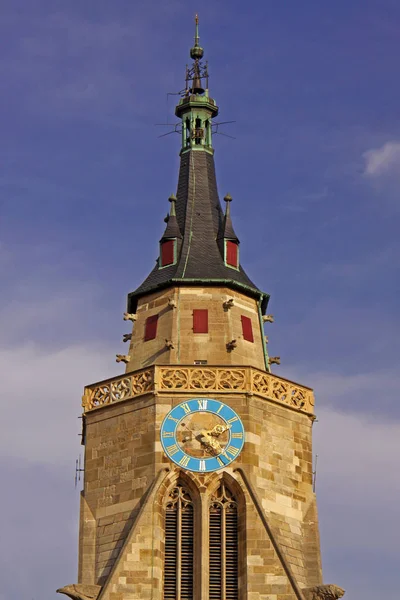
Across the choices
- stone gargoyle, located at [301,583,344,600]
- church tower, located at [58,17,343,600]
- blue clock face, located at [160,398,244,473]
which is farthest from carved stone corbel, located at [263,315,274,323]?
stone gargoyle, located at [301,583,344,600]

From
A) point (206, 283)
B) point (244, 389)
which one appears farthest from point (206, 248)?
point (244, 389)

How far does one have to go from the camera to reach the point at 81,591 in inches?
2311

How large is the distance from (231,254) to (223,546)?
1006 centimetres

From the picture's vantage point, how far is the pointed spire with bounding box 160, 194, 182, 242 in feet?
216

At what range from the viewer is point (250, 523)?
59.8m

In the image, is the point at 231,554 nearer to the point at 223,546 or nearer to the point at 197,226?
the point at 223,546

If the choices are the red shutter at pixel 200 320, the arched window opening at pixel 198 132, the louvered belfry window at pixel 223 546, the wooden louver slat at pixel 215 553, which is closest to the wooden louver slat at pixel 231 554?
the louvered belfry window at pixel 223 546

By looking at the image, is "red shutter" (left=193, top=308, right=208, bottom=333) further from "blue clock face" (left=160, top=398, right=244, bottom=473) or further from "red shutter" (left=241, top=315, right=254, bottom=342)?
"blue clock face" (left=160, top=398, right=244, bottom=473)

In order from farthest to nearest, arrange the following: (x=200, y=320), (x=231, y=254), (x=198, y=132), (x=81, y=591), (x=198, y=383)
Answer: (x=198, y=132), (x=231, y=254), (x=200, y=320), (x=198, y=383), (x=81, y=591)

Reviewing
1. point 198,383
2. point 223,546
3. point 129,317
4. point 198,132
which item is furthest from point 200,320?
point 198,132

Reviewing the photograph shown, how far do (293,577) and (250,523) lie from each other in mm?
1925

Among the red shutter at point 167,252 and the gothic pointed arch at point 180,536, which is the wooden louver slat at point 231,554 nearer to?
the gothic pointed arch at point 180,536

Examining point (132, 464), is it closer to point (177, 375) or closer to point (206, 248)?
point (177, 375)

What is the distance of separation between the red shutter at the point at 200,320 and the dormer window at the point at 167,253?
2176 mm
